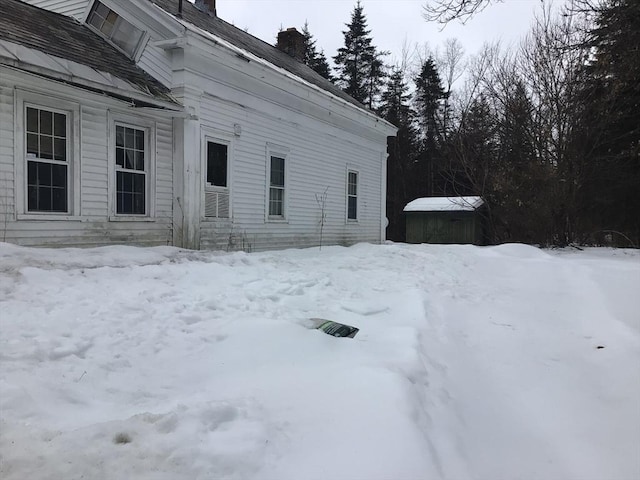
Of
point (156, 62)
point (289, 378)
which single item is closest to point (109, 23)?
point (156, 62)

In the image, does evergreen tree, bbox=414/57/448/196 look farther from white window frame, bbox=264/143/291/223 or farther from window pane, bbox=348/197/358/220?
white window frame, bbox=264/143/291/223

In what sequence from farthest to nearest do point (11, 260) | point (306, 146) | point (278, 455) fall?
1. point (306, 146)
2. point (11, 260)
3. point (278, 455)

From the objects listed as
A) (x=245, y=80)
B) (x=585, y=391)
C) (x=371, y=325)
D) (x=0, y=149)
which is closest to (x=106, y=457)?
(x=371, y=325)

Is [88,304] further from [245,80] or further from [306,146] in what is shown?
[306,146]

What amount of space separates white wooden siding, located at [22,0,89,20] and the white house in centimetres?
3

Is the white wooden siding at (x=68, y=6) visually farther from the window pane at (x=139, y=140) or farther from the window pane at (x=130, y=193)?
the window pane at (x=130, y=193)

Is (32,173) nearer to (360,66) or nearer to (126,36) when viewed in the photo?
(126,36)

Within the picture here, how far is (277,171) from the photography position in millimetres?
12234

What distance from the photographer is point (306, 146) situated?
43.4 feet

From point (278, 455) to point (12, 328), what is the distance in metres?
2.65

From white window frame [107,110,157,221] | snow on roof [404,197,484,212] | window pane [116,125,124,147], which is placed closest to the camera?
white window frame [107,110,157,221]

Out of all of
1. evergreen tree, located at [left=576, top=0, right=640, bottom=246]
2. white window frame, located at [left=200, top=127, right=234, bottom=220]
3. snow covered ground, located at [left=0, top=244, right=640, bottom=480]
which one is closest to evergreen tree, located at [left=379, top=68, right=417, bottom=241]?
evergreen tree, located at [left=576, top=0, right=640, bottom=246]

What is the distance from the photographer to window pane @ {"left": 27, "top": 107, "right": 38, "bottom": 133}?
24.1ft

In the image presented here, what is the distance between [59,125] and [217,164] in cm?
328
